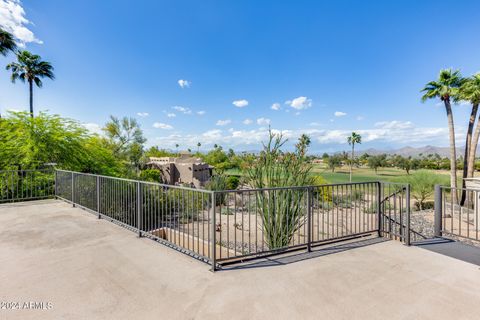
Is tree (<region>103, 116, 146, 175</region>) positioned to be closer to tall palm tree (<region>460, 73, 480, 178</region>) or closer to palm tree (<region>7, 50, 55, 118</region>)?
palm tree (<region>7, 50, 55, 118</region>)

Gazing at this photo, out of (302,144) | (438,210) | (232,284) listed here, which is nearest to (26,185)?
(232,284)

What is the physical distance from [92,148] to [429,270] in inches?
441

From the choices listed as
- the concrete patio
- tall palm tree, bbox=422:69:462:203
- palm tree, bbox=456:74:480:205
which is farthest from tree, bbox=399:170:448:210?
the concrete patio

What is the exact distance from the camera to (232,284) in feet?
7.88

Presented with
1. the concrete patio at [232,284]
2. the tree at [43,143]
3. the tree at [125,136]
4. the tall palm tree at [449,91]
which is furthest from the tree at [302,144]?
the tree at [125,136]

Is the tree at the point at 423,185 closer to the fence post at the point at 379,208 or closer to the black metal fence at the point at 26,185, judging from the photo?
the fence post at the point at 379,208

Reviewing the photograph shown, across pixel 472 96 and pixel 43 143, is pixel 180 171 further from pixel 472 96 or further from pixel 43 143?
pixel 472 96

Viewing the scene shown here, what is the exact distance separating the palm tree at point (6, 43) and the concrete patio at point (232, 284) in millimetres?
15917

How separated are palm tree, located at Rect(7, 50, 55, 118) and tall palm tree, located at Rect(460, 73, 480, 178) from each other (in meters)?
30.5

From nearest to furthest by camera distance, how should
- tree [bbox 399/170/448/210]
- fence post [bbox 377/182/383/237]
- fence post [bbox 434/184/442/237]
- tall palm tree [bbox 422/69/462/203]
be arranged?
fence post [bbox 434/184/442/237], fence post [bbox 377/182/383/237], tall palm tree [bbox 422/69/462/203], tree [bbox 399/170/448/210]

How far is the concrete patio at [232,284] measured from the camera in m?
1.95

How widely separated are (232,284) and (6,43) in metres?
19.3

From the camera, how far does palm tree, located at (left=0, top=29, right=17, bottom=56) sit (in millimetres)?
12970

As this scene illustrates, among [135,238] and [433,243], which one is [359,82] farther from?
[135,238]
